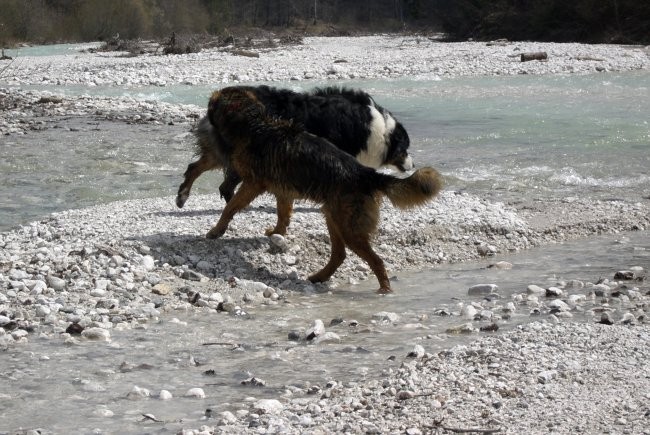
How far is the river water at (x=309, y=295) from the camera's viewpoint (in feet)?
17.9

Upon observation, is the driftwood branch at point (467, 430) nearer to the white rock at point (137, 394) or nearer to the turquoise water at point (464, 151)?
the white rock at point (137, 394)

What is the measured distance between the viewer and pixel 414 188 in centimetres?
754

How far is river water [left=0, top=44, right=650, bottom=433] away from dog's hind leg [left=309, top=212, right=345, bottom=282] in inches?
10.5

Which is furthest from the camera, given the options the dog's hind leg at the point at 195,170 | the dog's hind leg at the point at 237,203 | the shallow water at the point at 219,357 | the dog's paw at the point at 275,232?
the dog's hind leg at the point at 195,170

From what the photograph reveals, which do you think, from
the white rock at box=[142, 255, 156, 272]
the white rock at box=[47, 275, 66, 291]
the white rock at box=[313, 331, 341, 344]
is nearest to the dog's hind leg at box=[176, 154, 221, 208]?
the white rock at box=[142, 255, 156, 272]

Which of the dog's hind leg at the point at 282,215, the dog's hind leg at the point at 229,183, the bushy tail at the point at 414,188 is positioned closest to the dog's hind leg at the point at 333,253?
the bushy tail at the point at 414,188

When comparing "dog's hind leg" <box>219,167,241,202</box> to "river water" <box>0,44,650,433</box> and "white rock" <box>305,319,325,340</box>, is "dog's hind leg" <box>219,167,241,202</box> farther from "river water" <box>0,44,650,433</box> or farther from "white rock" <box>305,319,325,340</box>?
"white rock" <box>305,319,325,340</box>

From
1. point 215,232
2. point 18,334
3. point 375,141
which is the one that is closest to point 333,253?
point 215,232

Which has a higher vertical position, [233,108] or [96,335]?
[233,108]

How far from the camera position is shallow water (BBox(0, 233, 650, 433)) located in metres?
5.12

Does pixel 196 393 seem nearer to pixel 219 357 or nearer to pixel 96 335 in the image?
pixel 219 357

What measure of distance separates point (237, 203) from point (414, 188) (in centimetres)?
165

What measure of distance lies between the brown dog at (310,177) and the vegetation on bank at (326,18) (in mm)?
25632

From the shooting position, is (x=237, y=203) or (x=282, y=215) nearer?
(x=237, y=203)
